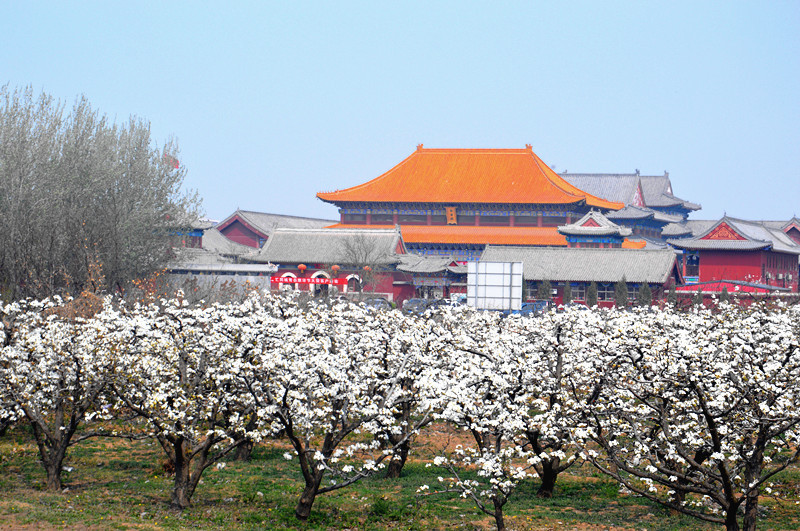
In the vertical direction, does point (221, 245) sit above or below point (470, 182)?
below

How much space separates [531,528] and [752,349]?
5.34m

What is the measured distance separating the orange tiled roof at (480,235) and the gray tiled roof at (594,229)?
5.69 feet

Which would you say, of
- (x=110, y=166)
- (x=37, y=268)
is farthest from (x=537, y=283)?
(x=37, y=268)

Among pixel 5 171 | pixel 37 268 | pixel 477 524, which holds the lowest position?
pixel 477 524

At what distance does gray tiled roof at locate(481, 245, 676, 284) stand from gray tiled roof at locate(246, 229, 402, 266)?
870 cm

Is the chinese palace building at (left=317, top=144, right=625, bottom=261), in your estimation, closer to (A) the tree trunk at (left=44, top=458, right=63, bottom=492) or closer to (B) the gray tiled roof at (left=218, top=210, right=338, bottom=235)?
(B) the gray tiled roof at (left=218, top=210, right=338, bottom=235)

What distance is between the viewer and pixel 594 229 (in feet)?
211

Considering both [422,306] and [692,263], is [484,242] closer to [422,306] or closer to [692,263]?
[692,263]

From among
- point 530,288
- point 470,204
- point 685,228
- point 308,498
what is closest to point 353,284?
point 530,288

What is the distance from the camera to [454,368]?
17.0m

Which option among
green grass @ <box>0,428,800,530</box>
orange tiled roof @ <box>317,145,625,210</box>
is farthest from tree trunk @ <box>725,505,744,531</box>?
orange tiled roof @ <box>317,145,625,210</box>

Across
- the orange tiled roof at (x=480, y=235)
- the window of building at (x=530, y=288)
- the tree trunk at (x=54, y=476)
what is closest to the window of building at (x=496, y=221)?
the orange tiled roof at (x=480, y=235)

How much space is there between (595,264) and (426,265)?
1205 centimetres

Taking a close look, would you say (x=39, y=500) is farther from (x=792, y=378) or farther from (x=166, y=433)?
(x=792, y=378)
